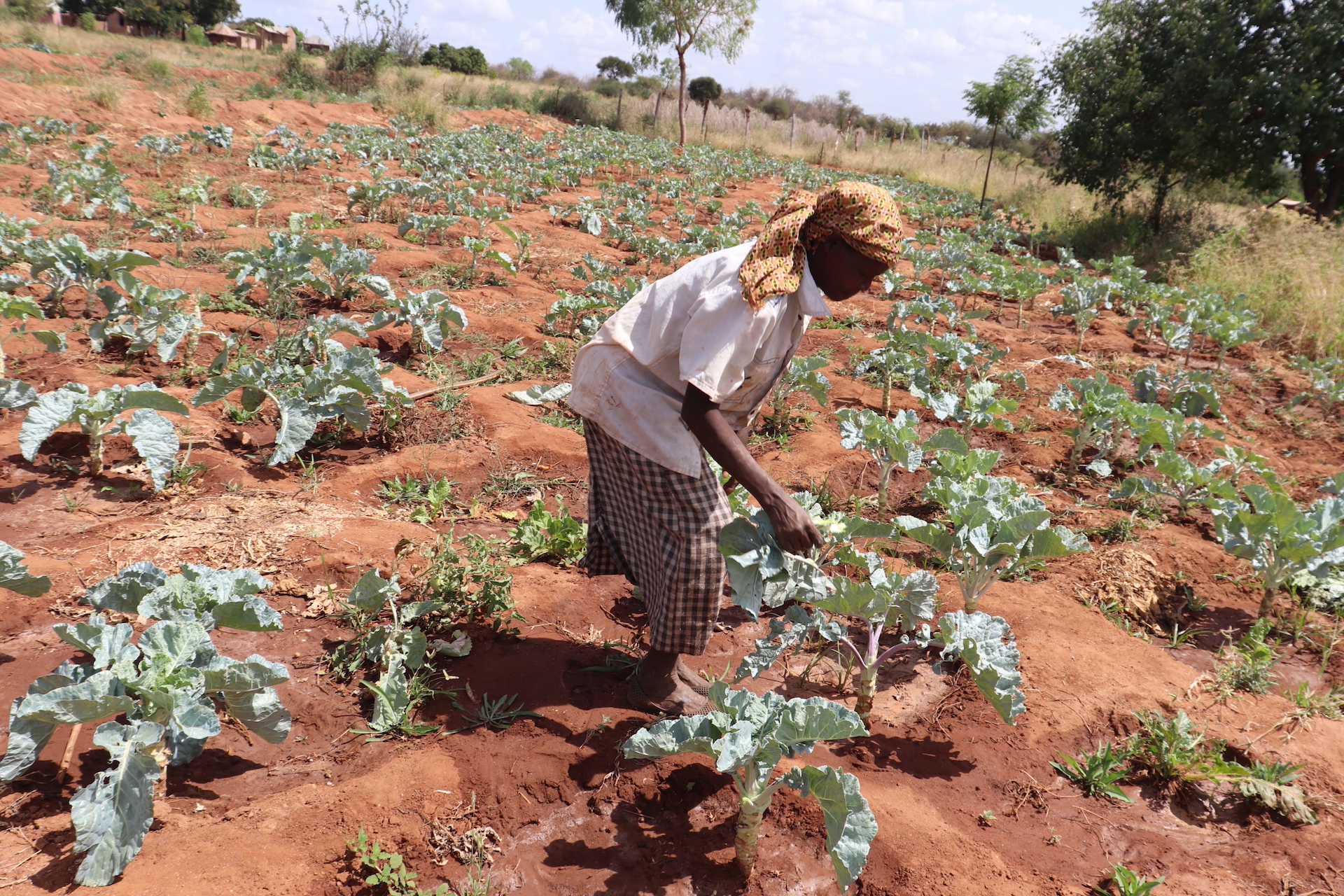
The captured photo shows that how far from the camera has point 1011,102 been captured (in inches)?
723

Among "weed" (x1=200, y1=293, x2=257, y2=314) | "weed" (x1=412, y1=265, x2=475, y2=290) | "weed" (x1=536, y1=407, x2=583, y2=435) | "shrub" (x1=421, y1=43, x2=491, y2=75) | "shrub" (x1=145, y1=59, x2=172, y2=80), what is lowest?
"weed" (x1=536, y1=407, x2=583, y2=435)

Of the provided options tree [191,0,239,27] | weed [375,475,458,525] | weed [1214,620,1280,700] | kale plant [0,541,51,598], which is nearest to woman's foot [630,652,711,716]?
weed [375,475,458,525]

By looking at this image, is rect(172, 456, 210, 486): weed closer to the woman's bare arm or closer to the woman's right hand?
the woman's bare arm

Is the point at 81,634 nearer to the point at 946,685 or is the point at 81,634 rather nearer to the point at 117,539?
the point at 117,539

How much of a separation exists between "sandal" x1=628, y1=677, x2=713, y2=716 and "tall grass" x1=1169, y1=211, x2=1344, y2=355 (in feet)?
26.4

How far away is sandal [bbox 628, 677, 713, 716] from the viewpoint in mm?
2453

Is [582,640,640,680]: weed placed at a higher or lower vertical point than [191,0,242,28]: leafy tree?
lower

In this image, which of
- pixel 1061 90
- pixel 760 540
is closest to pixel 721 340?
pixel 760 540

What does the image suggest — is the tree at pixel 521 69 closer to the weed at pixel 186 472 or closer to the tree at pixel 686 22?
the tree at pixel 686 22

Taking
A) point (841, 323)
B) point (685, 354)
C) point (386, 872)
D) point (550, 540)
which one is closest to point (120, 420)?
point (550, 540)

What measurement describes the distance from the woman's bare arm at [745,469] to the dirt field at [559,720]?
0.77m

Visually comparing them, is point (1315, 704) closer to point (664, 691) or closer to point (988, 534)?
point (988, 534)

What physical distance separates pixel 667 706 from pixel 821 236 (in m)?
1.46

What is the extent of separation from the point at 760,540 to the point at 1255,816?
1672 millimetres
